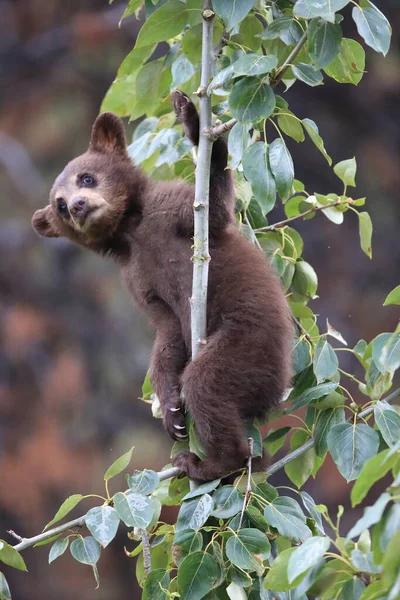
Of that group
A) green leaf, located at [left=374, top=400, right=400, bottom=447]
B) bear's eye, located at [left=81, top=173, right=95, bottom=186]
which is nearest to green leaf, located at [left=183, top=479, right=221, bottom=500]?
green leaf, located at [left=374, top=400, right=400, bottom=447]

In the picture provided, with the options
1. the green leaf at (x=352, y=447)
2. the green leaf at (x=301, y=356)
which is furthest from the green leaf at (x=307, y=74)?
the green leaf at (x=352, y=447)

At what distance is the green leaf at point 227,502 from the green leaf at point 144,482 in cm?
17

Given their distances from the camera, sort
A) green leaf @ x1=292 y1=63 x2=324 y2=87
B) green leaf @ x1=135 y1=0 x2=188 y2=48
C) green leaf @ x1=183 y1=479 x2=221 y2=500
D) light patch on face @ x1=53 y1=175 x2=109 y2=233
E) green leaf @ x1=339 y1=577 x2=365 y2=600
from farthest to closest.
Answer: light patch on face @ x1=53 y1=175 x2=109 y2=233 < green leaf @ x1=135 y1=0 x2=188 y2=48 < green leaf @ x1=292 y1=63 x2=324 y2=87 < green leaf @ x1=183 y1=479 x2=221 y2=500 < green leaf @ x1=339 y1=577 x2=365 y2=600

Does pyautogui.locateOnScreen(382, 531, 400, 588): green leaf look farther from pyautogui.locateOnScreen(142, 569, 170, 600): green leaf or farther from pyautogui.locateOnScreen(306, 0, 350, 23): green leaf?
pyautogui.locateOnScreen(306, 0, 350, 23): green leaf

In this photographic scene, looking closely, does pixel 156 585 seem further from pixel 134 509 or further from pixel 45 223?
pixel 45 223

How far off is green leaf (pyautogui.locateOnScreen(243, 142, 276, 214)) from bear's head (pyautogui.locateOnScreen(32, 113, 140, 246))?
1.03 m

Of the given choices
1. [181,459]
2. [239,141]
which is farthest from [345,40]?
[181,459]

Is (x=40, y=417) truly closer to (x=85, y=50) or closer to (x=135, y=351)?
(x=135, y=351)

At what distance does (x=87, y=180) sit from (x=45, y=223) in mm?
385

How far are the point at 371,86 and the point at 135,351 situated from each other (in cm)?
338

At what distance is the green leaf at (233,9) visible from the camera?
2264 millimetres

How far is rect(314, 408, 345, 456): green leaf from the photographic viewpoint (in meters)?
2.53

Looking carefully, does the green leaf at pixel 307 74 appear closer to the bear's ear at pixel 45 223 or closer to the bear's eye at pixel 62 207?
the bear's eye at pixel 62 207

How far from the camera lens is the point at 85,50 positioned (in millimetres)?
8719
